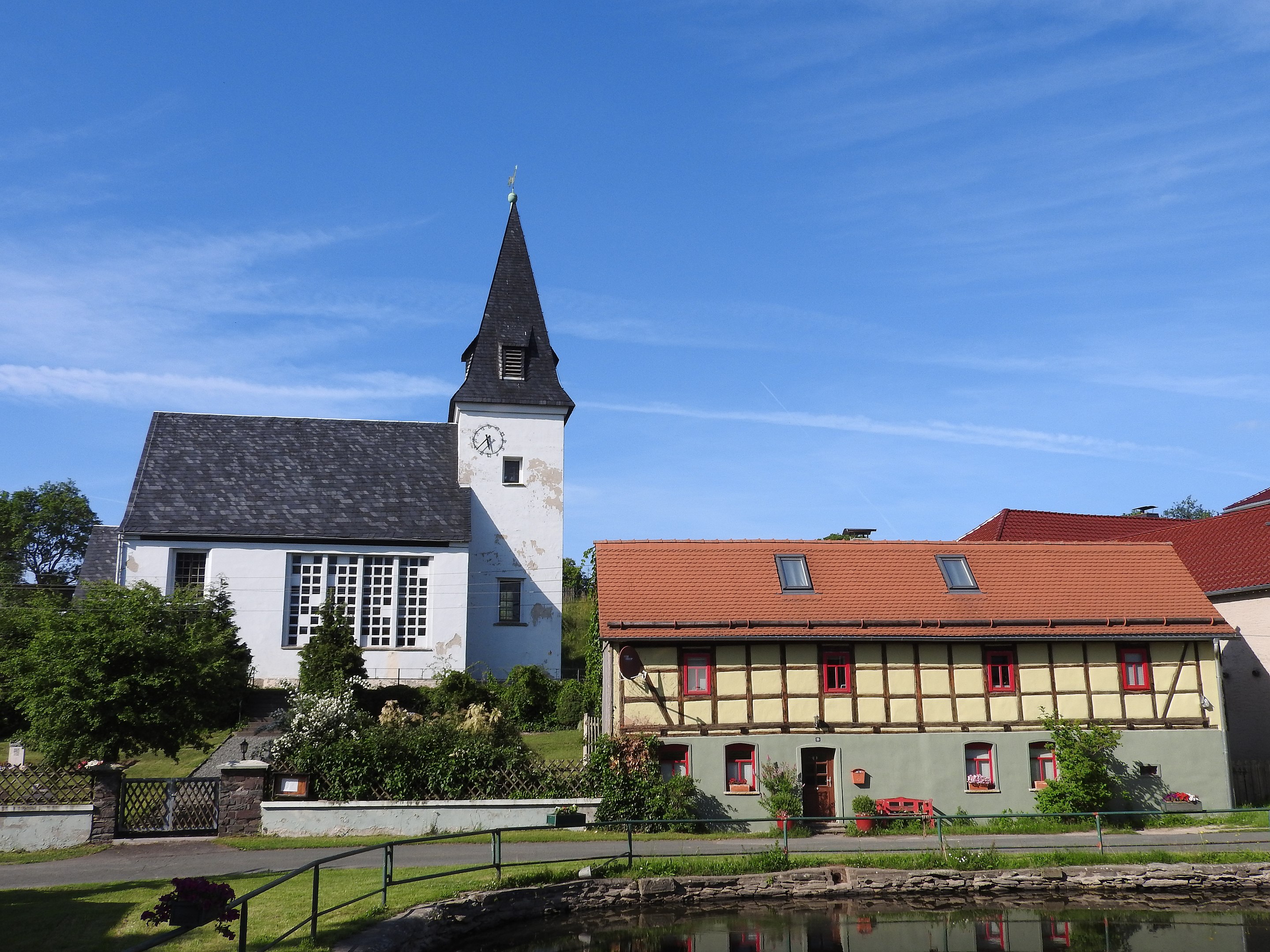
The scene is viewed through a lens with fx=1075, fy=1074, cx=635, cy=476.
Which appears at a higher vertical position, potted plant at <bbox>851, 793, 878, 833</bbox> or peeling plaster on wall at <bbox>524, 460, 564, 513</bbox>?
peeling plaster on wall at <bbox>524, 460, 564, 513</bbox>

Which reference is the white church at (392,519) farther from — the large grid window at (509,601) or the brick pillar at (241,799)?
the brick pillar at (241,799)

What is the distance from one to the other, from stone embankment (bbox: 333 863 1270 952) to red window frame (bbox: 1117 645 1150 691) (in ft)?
25.1

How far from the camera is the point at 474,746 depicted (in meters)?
23.4

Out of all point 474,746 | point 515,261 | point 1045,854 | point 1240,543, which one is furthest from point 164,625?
point 1240,543

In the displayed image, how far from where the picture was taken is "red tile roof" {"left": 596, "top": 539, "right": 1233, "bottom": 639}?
86.7ft

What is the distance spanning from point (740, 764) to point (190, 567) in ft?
77.3

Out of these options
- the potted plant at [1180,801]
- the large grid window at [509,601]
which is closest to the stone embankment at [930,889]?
the potted plant at [1180,801]

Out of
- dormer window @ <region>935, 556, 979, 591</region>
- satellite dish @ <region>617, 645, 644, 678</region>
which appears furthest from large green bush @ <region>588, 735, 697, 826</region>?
dormer window @ <region>935, 556, 979, 591</region>

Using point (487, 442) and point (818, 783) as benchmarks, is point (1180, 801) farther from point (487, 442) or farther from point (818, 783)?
point (487, 442)

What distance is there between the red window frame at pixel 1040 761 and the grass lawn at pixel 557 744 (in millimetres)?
10953

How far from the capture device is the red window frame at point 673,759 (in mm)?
25000

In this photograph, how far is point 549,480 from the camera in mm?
44562

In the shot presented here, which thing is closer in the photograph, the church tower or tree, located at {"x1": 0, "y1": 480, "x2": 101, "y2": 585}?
the church tower

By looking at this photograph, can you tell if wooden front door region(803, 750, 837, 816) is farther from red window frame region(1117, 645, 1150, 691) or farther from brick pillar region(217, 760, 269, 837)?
brick pillar region(217, 760, 269, 837)
